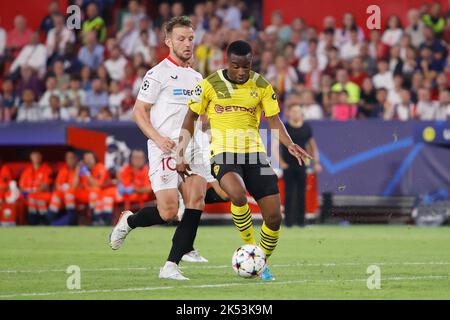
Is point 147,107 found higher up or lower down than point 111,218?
higher up

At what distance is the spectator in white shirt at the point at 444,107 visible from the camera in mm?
20922

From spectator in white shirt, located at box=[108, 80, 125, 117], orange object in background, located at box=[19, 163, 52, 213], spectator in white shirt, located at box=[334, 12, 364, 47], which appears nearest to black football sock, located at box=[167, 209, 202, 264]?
orange object in background, located at box=[19, 163, 52, 213]

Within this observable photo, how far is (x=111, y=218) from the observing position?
2183 cm

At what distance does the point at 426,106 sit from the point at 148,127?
36.7 ft

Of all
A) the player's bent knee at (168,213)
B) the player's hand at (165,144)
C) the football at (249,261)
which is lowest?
the football at (249,261)

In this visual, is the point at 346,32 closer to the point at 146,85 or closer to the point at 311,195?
the point at 311,195

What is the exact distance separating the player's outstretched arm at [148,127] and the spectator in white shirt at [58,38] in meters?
13.8

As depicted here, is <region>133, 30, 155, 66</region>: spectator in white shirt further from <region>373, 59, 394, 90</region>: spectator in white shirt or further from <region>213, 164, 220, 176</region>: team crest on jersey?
<region>213, 164, 220, 176</region>: team crest on jersey

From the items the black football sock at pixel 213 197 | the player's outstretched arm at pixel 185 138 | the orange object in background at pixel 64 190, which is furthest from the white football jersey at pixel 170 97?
the orange object in background at pixel 64 190

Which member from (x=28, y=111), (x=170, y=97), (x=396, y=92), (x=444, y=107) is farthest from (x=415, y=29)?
(x=170, y=97)

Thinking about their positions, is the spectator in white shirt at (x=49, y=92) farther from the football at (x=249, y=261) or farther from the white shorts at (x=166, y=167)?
the football at (x=249, y=261)
